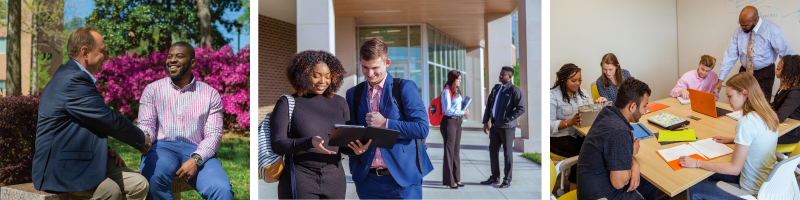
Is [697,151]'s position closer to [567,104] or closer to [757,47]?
[567,104]

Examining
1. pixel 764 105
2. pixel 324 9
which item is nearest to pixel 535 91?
pixel 764 105

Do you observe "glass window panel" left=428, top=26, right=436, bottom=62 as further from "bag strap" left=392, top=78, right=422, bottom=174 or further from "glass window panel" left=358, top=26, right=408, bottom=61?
"bag strap" left=392, top=78, right=422, bottom=174

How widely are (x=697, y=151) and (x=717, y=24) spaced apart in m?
1.44

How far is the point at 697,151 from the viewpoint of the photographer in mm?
3184

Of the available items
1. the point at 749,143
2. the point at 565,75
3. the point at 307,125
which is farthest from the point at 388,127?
the point at 749,143

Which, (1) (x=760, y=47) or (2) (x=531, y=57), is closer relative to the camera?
(1) (x=760, y=47)

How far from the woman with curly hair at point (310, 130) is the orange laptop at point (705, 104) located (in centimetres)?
317

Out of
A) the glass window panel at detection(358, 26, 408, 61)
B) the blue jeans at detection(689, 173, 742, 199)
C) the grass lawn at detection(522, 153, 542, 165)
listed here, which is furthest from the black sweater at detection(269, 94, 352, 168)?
the grass lawn at detection(522, 153, 542, 165)

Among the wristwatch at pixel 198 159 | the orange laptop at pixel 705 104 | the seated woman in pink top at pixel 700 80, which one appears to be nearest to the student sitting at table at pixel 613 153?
the orange laptop at pixel 705 104

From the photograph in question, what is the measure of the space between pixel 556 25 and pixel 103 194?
4.17 meters

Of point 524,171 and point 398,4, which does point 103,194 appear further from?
point 398,4

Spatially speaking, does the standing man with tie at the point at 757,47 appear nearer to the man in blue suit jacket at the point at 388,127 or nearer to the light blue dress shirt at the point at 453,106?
the light blue dress shirt at the point at 453,106

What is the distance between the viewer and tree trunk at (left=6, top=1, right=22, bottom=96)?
3398 millimetres

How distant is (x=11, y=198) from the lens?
3203 mm
